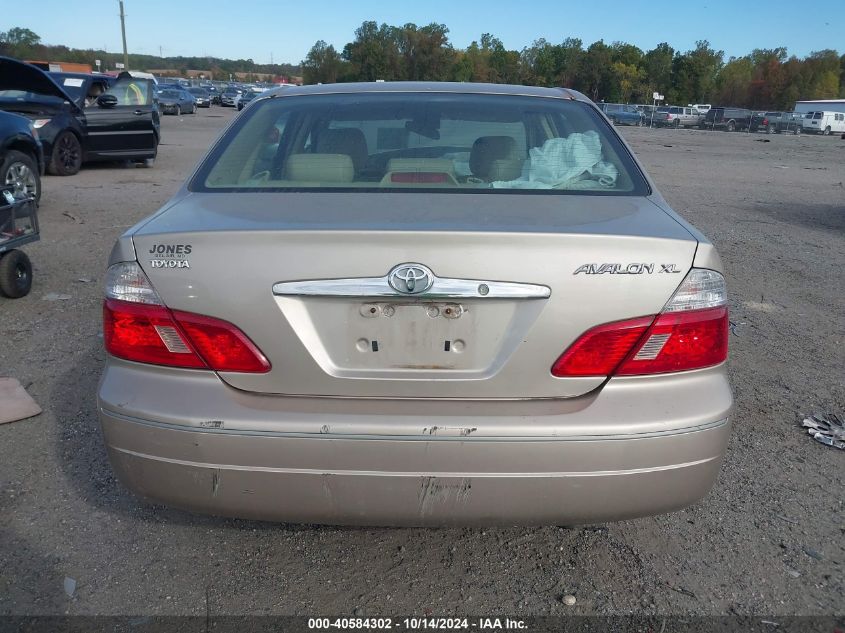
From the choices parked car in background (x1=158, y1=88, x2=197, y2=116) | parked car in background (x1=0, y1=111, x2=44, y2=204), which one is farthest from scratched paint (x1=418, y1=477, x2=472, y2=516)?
parked car in background (x1=158, y1=88, x2=197, y2=116)

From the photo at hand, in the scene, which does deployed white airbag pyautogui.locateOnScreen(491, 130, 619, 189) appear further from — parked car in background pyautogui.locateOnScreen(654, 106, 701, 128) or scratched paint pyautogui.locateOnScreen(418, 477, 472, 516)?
parked car in background pyautogui.locateOnScreen(654, 106, 701, 128)

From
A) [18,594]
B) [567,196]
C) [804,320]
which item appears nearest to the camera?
[18,594]

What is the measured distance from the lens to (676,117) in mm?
55062

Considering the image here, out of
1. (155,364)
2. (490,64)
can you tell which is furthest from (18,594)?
(490,64)

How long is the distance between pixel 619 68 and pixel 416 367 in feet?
327

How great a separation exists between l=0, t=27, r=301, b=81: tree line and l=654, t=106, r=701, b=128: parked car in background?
65.4 metres

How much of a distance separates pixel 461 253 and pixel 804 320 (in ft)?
15.0

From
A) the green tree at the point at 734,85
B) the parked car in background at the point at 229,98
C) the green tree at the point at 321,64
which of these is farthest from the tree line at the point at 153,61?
the green tree at the point at 734,85

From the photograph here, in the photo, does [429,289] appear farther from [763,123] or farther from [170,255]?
[763,123]

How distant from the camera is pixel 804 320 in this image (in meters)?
5.67

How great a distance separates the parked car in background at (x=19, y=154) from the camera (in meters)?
7.22

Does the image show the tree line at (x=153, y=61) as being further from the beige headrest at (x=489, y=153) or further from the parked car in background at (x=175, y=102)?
the beige headrest at (x=489, y=153)

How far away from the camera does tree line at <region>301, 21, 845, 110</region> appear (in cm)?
7544

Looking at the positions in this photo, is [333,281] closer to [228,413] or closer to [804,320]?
[228,413]
